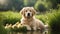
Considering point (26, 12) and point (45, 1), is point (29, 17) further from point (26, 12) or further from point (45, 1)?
point (45, 1)

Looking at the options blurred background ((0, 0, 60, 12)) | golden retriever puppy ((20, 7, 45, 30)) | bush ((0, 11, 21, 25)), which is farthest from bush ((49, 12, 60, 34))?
bush ((0, 11, 21, 25))

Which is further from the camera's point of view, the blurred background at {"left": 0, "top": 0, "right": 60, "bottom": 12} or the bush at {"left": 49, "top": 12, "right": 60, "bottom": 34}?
the blurred background at {"left": 0, "top": 0, "right": 60, "bottom": 12}

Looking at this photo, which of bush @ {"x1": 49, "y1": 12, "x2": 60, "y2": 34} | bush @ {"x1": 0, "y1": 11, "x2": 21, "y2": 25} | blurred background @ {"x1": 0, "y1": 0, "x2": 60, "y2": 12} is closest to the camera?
bush @ {"x1": 49, "y1": 12, "x2": 60, "y2": 34}

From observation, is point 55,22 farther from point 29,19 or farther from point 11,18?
point 11,18

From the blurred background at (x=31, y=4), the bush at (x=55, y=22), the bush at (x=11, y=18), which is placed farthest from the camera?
the blurred background at (x=31, y=4)

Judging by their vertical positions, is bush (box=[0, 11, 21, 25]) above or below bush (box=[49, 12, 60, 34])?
below

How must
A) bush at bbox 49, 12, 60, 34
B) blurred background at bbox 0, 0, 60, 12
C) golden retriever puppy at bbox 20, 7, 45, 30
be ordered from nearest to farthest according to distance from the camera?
1. bush at bbox 49, 12, 60, 34
2. golden retriever puppy at bbox 20, 7, 45, 30
3. blurred background at bbox 0, 0, 60, 12

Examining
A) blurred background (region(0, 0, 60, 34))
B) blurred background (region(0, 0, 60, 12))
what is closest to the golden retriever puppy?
blurred background (region(0, 0, 60, 34))

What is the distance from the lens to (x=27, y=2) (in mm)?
7066

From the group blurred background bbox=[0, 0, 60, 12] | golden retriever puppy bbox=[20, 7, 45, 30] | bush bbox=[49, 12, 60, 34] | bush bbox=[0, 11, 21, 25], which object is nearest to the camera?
bush bbox=[49, 12, 60, 34]

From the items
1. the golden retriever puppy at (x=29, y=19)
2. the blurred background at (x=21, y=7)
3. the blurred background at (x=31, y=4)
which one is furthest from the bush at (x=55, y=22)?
the blurred background at (x=31, y=4)

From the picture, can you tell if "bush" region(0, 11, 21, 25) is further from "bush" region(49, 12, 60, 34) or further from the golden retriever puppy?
"bush" region(49, 12, 60, 34)

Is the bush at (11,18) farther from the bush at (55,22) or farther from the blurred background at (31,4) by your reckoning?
the bush at (55,22)

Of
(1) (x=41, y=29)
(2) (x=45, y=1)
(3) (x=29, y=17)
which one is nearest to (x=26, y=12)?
(3) (x=29, y=17)
